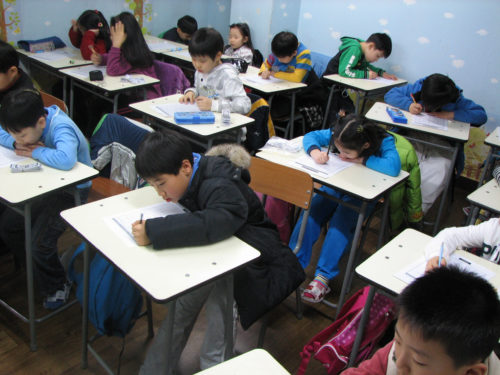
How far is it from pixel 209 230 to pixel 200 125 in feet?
4.33

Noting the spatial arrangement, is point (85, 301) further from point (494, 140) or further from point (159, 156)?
point (494, 140)

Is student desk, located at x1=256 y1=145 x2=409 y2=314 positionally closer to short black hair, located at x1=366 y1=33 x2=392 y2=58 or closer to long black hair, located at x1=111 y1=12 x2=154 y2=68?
long black hair, located at x1=111 y1=12 x2=154 y2=68

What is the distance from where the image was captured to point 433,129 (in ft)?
9.82

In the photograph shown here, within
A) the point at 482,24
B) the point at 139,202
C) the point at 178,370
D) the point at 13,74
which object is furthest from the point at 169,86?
the point at 482,24

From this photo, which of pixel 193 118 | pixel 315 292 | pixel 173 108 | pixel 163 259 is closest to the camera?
pixel 163 259

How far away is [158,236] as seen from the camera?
4.52 feet

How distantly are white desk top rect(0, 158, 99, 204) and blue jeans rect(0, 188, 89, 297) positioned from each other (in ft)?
0.57

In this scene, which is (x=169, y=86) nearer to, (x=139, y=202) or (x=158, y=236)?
(x=139, y=202)

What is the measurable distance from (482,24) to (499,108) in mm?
743

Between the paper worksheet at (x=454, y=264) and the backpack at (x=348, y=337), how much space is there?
0.17 meters

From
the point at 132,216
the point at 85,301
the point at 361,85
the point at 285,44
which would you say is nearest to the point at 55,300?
the point at 85,301

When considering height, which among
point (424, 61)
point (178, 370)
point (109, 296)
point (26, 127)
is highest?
point (424, 61)

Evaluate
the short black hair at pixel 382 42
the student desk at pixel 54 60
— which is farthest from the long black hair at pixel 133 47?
the short black hair at pixel 382 42

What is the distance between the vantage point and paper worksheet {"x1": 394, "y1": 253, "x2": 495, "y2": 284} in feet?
4.77
